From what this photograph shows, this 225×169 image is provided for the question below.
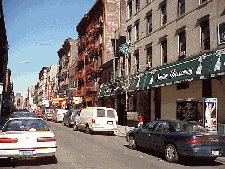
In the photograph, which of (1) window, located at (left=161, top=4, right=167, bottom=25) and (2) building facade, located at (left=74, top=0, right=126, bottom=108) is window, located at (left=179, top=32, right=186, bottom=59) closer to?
(1) window, located at (left=161, top=4, right=167, bottom=25)

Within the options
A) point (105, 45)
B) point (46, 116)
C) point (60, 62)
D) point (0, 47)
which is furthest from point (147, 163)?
point (60, 62)

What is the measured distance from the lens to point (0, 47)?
56625 mm

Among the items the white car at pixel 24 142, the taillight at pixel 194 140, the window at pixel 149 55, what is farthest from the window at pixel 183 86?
the white car at pixel 24 142

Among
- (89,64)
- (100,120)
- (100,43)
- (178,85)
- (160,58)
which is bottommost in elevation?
(100,120)

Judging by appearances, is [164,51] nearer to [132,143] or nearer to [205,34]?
[205,34]

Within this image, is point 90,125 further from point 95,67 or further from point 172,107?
point 95,67

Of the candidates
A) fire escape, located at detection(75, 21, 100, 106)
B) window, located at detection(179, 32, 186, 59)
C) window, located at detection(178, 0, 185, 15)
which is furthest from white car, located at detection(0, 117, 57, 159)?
fire escape, located at detection(75, 21, 100, 106)

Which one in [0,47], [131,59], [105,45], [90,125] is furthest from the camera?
[0,47]

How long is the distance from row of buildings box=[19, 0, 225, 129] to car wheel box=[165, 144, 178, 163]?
452 centimetres

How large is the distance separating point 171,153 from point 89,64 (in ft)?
115

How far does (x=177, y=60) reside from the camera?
66.4 feet

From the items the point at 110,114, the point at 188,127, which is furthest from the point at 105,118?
the point at 188,127

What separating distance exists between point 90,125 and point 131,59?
36.9 ft

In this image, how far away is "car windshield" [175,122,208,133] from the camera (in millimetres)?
9758
